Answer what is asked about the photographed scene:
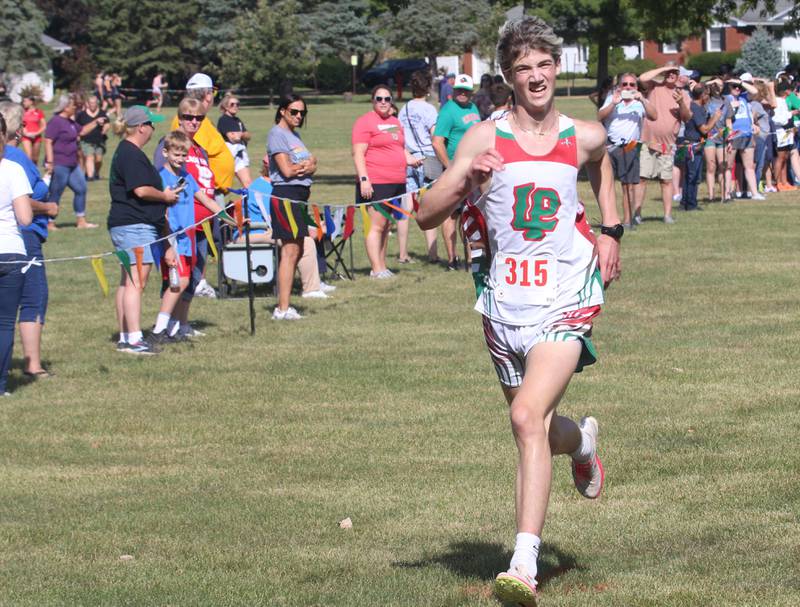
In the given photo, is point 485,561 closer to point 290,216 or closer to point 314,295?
point 290,216

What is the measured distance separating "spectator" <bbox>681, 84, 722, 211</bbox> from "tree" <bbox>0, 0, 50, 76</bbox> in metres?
50.2

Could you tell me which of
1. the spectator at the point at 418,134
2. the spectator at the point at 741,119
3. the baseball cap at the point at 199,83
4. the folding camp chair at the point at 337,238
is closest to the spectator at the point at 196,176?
the baseball cap at the point at 199,83

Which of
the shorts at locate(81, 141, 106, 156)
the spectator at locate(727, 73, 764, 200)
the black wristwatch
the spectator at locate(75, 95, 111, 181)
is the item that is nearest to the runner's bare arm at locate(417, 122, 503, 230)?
the black wristwatch

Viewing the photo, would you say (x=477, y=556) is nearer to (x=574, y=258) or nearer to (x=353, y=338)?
(x=574, y=258)

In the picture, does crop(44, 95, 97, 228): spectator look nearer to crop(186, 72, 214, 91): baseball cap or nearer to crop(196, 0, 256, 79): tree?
crop(186, 72, 214, 91): baseball cap

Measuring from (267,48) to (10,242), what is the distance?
60.5 meters

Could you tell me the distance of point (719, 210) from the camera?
2255 cm

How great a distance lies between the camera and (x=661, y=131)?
2023 cm

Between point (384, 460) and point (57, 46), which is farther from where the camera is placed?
point (57, 46)

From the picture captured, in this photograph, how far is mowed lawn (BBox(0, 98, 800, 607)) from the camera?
594 centimetres

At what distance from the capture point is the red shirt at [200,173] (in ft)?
42.3

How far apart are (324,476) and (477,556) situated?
204cm

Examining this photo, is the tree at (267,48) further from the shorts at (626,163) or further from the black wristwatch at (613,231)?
the black wristwatch at (613,231)

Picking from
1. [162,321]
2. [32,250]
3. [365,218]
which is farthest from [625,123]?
[32,250]
